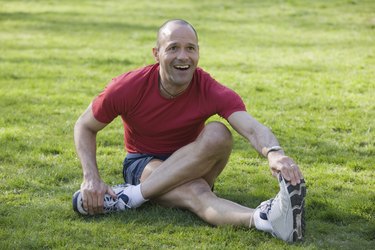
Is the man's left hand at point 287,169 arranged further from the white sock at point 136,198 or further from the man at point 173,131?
the white sock at point 136,198

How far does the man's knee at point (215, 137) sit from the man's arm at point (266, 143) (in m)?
0.09

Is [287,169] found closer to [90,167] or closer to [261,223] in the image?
[261,223]

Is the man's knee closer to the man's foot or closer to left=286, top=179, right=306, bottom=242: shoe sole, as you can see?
the man's foot

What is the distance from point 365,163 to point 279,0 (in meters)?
15.4

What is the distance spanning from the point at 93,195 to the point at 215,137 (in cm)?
95

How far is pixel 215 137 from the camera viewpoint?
17.1 ft

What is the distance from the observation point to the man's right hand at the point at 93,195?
17.1ft

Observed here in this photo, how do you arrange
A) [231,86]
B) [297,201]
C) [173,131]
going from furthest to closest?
1. [231,86]
2. [173,131]
3. [297,201]

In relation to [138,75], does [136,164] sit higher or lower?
lower

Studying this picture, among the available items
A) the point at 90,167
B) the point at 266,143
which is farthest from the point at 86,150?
the point at 266,143

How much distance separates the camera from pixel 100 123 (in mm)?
5441

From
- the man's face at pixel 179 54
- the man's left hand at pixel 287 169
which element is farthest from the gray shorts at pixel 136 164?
the man's left hand at pixel 287 169

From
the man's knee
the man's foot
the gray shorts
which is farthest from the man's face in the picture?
the man's foot

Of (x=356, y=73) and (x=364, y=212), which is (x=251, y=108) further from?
(x=364, y=212)
